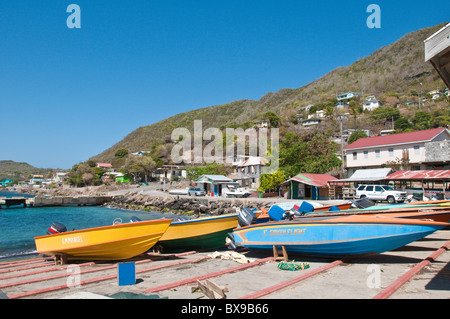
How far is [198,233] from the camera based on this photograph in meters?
12.1

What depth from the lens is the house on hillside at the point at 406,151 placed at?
36.0 m

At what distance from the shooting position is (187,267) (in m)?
9.32

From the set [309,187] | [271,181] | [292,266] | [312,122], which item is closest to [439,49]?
[292,266]

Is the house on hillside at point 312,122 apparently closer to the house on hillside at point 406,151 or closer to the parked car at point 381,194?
the house on hillside at point 406,151

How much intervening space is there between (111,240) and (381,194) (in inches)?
962

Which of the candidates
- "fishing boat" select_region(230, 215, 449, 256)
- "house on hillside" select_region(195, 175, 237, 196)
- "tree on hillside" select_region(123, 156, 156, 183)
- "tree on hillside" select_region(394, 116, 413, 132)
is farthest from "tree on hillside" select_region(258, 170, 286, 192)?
"tree on hillside" select_region(123, 156, 156, 183)

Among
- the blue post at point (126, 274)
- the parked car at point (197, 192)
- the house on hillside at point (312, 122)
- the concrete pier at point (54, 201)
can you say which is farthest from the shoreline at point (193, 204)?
the house on hillside at point (312, 122)

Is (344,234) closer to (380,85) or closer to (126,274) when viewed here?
(126,274)

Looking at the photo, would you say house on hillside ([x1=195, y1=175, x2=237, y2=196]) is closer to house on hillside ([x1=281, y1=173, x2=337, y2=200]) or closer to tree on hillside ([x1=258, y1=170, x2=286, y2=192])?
tree on hillside ([x1=258, y1=170, x2=286, y2=192])

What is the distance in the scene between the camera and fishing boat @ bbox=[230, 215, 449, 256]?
7.64 metres

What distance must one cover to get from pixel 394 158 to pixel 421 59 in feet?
475

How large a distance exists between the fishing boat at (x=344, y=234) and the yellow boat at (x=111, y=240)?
133 inches
